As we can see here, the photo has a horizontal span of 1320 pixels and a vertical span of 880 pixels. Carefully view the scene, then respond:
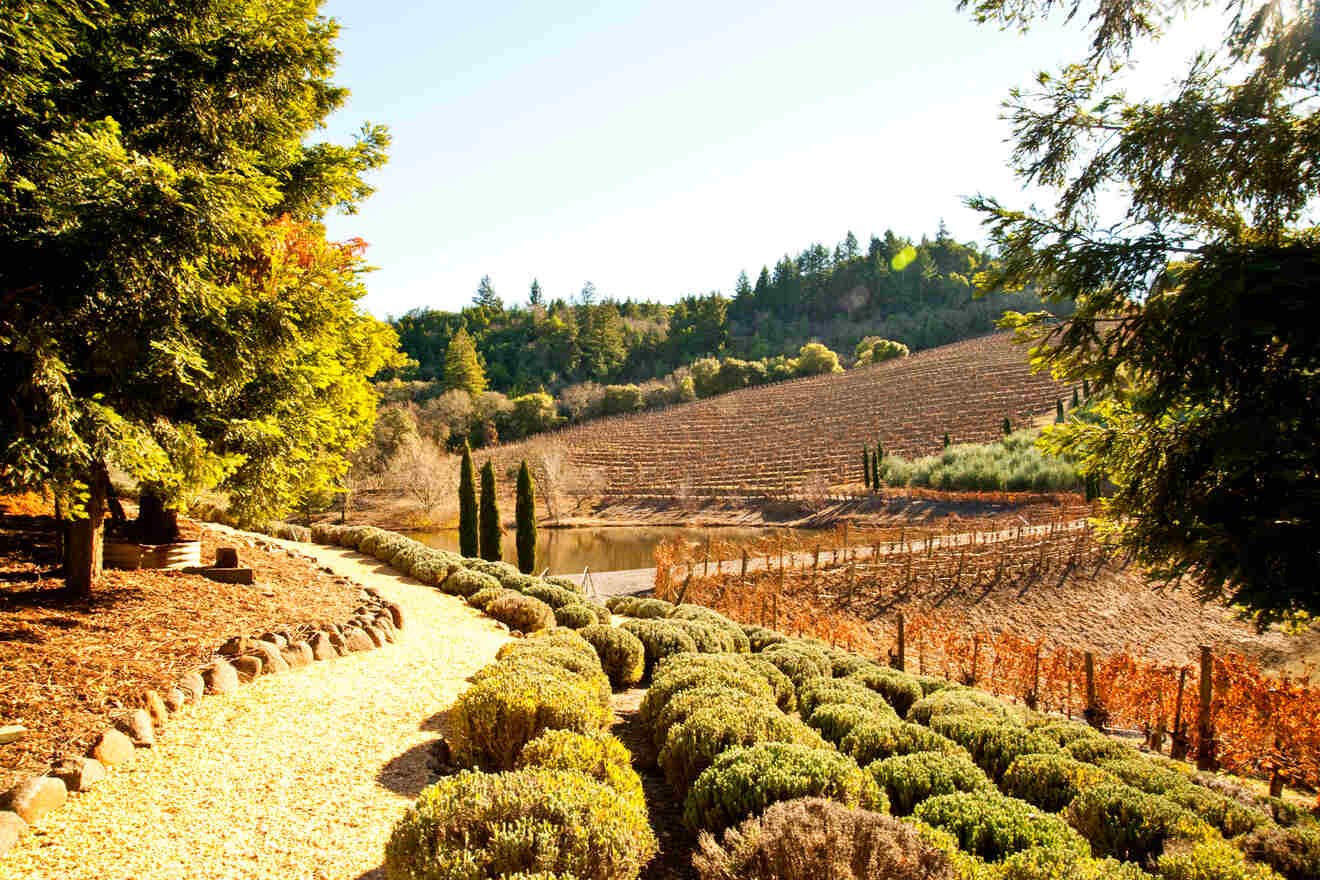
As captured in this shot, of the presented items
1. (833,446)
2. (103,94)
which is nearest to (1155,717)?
(103,94)

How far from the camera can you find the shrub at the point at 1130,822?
3705 millimetres

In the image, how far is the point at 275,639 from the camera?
236 inches

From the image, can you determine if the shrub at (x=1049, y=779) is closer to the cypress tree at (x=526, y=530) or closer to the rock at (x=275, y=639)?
the rock at (x=275, y=639)

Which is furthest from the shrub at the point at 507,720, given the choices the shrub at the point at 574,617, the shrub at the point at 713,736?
the shrub at the point at 574,617

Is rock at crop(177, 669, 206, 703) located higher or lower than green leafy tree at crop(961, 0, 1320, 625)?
lower

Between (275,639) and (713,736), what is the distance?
424cm

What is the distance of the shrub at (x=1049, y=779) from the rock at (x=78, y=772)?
5703 mm

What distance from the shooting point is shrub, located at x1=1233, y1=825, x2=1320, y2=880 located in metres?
3.64

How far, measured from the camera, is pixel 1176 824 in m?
3.72

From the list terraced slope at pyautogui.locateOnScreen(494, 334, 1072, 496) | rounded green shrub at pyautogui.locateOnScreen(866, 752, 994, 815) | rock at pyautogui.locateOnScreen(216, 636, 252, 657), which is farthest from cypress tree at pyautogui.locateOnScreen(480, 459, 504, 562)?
terraced slope at pyautogui.locateOnScreen(494, 334, 1072, 496)

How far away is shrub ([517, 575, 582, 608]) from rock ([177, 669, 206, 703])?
205 inches

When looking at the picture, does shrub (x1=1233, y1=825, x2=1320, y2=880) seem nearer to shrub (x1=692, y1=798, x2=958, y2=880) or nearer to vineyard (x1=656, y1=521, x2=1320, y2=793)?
shrub (x1=692, y1=798, x2=958, y2=880)

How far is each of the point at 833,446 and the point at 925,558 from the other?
24.2 meters

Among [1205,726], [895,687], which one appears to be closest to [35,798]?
[895,687]
